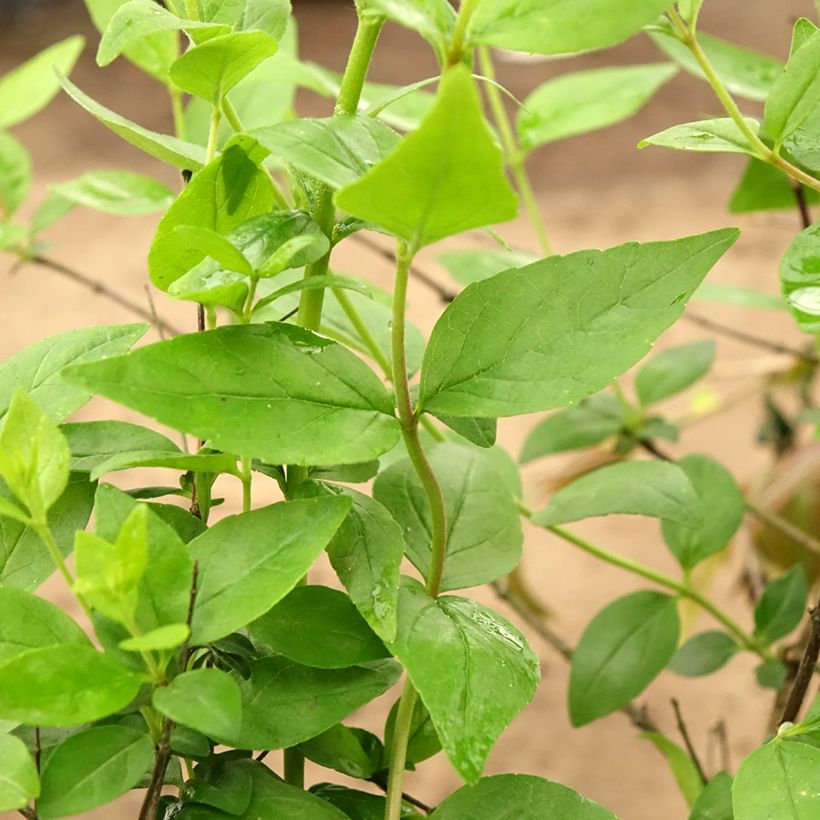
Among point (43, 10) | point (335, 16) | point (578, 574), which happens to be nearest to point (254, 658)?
point (578, 574)

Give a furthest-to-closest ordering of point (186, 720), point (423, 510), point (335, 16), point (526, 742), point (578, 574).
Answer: point (335, 16), point (578, 574), point (526, 742), point (423, 510), point (186, 720)

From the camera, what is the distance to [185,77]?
31cm

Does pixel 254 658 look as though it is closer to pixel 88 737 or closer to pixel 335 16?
pixel 88 737

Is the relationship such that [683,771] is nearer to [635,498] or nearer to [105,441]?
[635,498]

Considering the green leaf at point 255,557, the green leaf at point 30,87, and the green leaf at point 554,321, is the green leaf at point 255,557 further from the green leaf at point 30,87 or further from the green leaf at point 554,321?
the green leaf at point 30,87

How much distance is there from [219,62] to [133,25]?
4cm

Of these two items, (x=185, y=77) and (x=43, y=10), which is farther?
(x=43, y=10)

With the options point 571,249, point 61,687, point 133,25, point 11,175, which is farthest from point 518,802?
point 571,249

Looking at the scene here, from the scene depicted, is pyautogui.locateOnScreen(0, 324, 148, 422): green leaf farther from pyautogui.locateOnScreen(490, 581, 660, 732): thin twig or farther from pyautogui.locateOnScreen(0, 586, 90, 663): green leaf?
pyautogui.locateOnScreen(490, 581, 660, 732): thin twig

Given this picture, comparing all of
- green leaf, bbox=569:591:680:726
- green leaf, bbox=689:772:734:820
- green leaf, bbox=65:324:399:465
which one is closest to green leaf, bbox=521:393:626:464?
green leaf, bbox=569:591:680:726

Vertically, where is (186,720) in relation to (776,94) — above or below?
below

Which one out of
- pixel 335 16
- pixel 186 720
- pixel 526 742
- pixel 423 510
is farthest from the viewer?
pixel 335 16

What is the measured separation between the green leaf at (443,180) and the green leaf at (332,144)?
1 cm

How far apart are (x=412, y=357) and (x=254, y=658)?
18 cm
